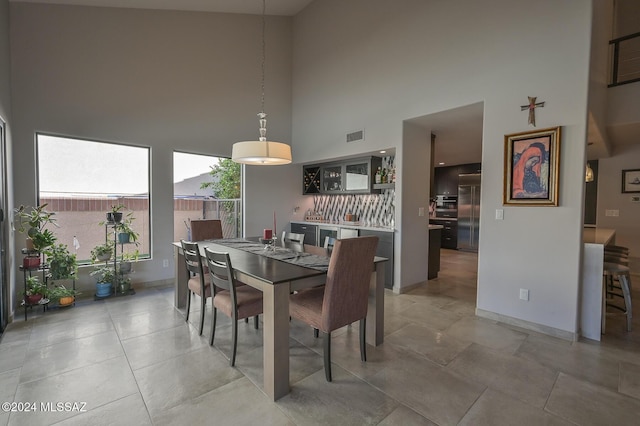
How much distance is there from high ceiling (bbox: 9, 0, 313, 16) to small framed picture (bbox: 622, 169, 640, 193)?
6601 millimetres

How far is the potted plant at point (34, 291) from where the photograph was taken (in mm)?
3188

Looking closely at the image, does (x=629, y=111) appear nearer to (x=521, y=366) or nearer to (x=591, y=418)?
(x=521, y=366)

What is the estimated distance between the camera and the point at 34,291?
324 cm

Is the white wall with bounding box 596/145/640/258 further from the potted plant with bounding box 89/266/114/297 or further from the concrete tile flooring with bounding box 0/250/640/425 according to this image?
the potted plant with bounding box 89/266/114/297

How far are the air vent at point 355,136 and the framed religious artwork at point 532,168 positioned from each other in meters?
2.02

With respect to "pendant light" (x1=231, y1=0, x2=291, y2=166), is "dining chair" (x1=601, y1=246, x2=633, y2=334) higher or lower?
lower

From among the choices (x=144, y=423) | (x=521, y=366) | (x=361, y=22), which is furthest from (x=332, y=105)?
(x=144, y=423)

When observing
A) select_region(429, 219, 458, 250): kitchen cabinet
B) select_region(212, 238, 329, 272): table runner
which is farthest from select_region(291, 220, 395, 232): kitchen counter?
select_region(429, 219, 458, 250): kitchen cabinet

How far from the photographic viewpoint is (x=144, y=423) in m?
1.69

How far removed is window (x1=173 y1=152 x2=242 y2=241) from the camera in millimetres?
4691

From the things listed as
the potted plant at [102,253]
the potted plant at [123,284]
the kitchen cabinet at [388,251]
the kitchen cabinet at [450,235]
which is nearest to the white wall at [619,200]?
the kitchen cabinet at [450,235]

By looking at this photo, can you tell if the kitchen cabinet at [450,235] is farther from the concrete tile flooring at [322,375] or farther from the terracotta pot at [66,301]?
the terracotta pot at [66,301]

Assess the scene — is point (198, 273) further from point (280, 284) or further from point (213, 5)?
point (213, 5)

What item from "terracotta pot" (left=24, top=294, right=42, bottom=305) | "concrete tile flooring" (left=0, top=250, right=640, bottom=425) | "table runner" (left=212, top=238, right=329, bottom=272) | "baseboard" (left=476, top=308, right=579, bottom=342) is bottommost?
"concrete tile flooring" (left=0, top=250, right=640, bottom=425)
